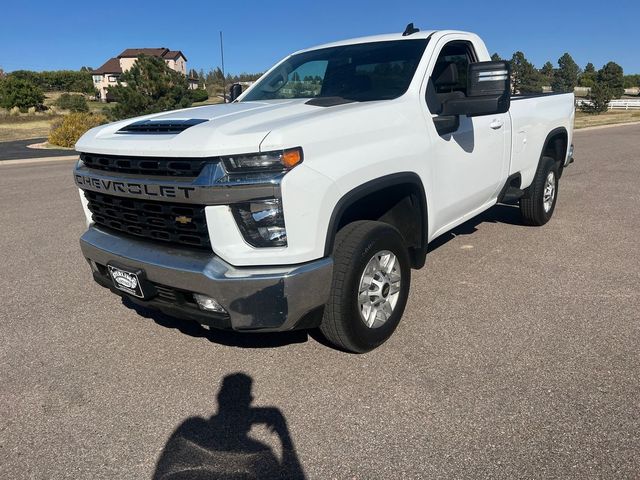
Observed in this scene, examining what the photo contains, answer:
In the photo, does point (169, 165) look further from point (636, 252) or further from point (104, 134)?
point (636, 252)

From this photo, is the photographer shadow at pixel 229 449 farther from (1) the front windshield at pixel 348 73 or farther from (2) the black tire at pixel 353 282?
(1) the front windshield at pixel 348 73

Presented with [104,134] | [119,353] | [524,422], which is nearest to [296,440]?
[524,422]

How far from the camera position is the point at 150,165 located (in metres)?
2.79

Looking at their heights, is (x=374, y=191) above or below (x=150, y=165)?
below

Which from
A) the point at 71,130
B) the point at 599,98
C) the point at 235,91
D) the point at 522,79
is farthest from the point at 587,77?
the point at 235,91

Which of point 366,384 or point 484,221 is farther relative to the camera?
point 484,221

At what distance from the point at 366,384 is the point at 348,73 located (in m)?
2.49

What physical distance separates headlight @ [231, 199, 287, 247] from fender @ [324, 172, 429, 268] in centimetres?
30

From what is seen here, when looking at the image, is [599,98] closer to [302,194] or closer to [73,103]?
[73,103]

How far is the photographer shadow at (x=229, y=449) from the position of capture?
7.63 feet

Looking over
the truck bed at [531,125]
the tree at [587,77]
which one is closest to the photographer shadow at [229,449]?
the truck bed at [531,125]

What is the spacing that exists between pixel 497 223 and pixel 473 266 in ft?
5.86

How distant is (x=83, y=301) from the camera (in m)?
4.28

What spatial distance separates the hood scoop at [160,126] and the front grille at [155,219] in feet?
1.35
